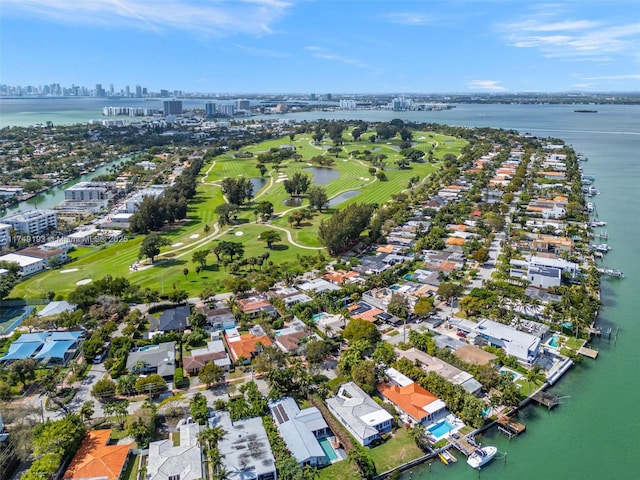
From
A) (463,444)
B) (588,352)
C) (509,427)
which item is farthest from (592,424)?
(463,444)

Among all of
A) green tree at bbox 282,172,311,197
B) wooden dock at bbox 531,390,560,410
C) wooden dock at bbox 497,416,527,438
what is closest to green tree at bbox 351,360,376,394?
wooden dock at bbox 497,416,527,438

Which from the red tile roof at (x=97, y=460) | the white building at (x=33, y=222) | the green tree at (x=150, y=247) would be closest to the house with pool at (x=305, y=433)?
the red tile roof at (x=97, y=460)

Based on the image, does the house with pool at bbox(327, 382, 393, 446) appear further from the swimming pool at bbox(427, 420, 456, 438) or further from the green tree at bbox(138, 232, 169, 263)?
the green tree at bbox(138, 232, 169, 263)

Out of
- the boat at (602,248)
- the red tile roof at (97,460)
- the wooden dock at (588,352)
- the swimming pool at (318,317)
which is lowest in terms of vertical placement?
the red tile roof at (97,460)

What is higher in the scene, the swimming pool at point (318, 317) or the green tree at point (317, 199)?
the green tree at point (317, 199)

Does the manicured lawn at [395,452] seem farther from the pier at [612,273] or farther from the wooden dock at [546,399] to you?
the pier at [612,273]
